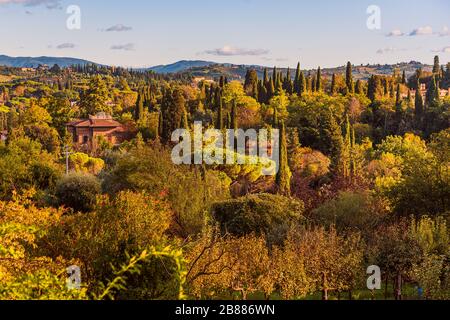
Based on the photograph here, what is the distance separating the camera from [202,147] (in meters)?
35.3

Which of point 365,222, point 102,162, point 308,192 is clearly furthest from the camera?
point 102,162

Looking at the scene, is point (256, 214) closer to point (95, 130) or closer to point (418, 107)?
point (95, 130)

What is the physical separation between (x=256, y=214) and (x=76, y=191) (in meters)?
10.9

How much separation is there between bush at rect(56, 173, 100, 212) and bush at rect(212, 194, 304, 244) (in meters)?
8.06

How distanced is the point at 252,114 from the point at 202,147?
67.0 ft

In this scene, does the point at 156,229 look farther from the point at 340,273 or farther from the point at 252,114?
the point at 252,114

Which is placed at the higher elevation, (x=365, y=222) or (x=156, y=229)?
(x=156, y=229)

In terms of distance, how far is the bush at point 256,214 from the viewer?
2147 cm

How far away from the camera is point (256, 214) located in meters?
21.7

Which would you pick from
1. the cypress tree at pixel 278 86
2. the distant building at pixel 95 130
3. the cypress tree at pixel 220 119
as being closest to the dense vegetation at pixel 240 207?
the cypress tree at pixel 220 119

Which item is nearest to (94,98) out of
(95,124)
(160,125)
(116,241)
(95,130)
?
(95,124)

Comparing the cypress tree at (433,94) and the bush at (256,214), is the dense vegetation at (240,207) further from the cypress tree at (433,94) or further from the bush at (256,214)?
the cypress tree at (433,94)

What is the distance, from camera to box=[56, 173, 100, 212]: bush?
1096 inches
